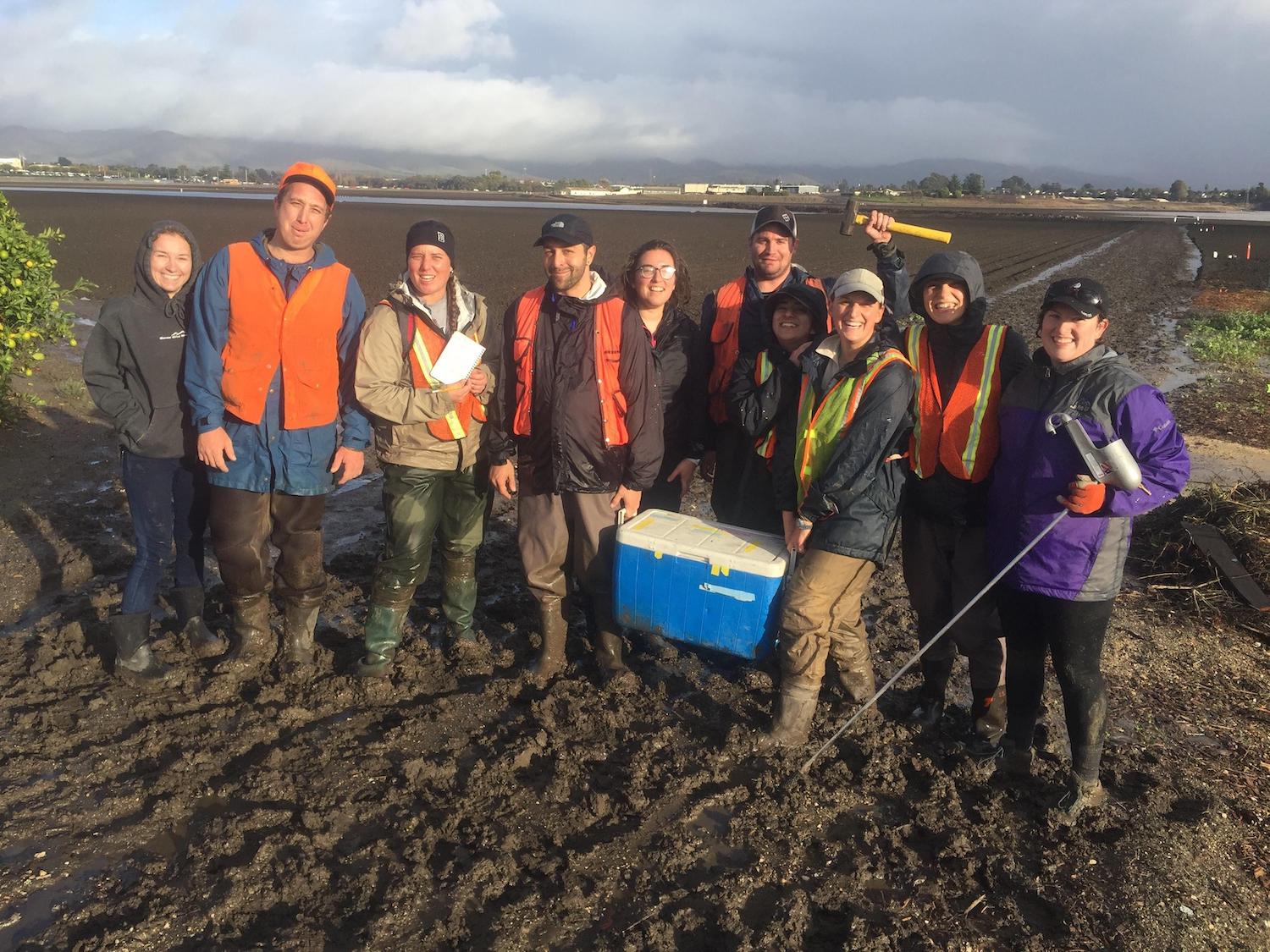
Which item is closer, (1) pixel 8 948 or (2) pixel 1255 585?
(1) pixel 8 948

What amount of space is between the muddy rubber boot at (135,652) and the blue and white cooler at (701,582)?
90.9 inches

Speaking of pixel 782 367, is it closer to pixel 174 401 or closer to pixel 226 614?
pixel 174 401

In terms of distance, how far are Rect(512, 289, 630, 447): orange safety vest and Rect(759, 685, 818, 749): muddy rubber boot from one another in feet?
4.62

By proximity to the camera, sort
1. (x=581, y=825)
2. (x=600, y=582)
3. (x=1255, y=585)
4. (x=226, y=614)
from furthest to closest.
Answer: (x=1255, y=585) < (x=226, y=614) < (x=600, y=582) < (x=581, y=825)

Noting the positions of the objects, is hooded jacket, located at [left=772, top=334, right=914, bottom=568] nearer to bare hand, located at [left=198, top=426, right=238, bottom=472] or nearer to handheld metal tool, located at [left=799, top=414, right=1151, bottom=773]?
handheld metal tool, located at [left=799, top=414, right=1151, bottom=773]

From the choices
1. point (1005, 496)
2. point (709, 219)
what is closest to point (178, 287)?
point (1005, 496)

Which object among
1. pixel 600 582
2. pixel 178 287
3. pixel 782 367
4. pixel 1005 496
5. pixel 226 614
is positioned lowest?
pixel 226 614

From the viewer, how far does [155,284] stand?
4.16m

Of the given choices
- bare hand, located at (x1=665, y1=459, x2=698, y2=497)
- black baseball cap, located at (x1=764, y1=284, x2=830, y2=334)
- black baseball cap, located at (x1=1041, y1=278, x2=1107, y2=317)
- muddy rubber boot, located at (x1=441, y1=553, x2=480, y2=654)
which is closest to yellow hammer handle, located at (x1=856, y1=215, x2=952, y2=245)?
black baseball cap, located at (x1=764, y1=284, x2=830, y2=334)

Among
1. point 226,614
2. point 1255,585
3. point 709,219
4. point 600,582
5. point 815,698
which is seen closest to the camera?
point 815,698

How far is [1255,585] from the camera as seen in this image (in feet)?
18.5

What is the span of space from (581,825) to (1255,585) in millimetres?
4664

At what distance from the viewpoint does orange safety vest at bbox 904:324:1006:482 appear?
3.73 meters

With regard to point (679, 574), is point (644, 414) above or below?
above
